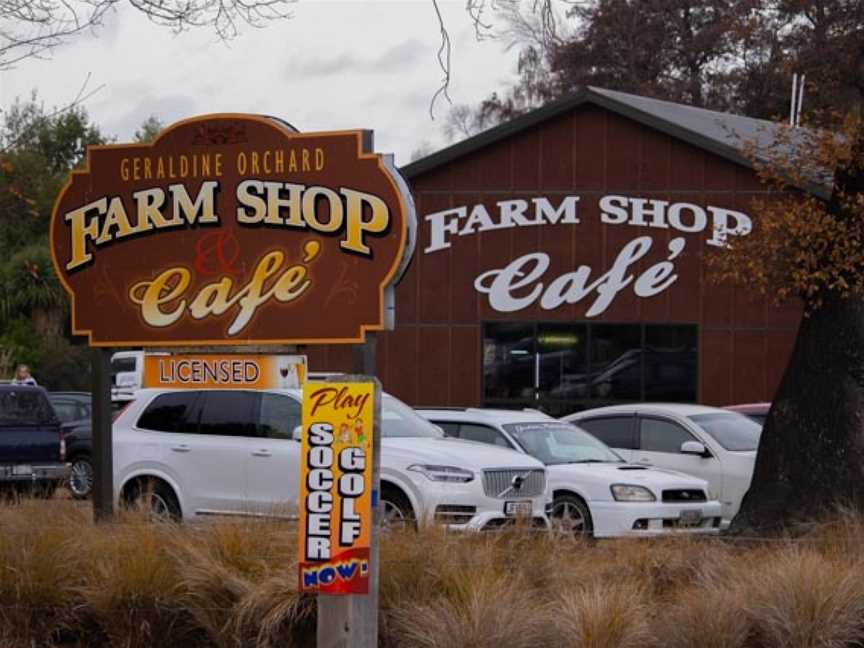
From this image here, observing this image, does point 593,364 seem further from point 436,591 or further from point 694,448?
point 436,591

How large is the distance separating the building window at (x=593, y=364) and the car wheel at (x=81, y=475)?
39.5ft

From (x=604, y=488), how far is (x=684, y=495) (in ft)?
3.03

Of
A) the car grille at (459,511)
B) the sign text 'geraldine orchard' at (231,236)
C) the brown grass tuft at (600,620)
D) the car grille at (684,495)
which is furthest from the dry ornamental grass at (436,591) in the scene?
the car grille at (684,495)

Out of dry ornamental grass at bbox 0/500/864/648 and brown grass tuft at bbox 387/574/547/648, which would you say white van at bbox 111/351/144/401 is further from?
brown grass tuft at bbox 387/574/547/648

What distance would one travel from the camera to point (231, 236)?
11.0 meters

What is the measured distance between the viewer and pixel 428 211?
31859mm

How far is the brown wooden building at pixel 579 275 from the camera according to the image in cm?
3066

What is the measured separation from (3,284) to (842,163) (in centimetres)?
2763

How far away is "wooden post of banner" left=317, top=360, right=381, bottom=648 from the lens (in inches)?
360

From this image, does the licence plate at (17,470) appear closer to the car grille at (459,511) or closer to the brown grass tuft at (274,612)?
the car grille at (459,511)

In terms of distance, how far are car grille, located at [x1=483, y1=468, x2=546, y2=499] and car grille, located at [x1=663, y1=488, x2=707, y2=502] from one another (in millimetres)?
1747

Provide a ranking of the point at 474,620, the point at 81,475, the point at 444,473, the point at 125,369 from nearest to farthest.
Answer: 1. the point at 474,620
2. the point at 444,473
3. the point at 81,475
4. the point at 125,369

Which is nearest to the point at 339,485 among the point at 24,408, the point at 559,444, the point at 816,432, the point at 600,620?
the point at 600,620

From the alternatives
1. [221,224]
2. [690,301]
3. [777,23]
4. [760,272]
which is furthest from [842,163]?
[690,301]
